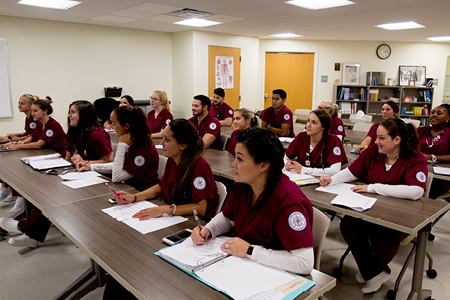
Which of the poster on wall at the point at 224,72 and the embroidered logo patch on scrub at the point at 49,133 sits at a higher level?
the poster on wall at the point at 224,72

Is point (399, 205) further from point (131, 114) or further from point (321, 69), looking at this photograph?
point (321, 69)

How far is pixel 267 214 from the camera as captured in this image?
1.50 meters

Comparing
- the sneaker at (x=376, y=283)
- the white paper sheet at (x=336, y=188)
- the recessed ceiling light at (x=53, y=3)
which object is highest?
the recessed ceiling light at (x=53, y=3)

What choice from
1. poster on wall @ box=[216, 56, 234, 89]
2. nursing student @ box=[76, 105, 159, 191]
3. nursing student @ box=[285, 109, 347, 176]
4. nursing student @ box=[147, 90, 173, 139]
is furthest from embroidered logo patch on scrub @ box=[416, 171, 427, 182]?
poster on wall @ box=[216, 56, 234, 89]

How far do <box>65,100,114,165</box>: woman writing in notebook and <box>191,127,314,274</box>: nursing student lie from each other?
6.10ft

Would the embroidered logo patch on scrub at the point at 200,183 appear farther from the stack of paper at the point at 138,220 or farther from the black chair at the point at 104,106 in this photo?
the black chair at the point at 104,106

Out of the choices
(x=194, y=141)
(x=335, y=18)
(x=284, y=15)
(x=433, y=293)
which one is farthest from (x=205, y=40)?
(x=433, y=293)

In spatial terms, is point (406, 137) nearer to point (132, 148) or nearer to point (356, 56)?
point (132, 148)

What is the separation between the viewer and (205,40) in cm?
764

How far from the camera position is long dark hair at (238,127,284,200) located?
1.48 m

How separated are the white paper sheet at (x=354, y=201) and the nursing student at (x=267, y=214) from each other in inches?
29.5

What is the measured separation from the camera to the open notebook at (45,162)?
10.0 ft

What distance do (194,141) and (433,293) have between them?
202 cm

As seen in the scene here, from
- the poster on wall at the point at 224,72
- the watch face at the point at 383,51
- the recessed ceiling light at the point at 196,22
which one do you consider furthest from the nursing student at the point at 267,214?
the watch face at the point at 383,51
